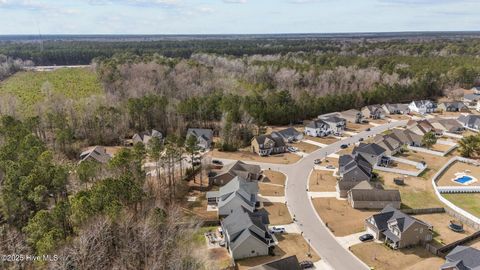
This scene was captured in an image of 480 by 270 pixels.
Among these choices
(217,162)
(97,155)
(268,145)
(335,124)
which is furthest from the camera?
(335,124)

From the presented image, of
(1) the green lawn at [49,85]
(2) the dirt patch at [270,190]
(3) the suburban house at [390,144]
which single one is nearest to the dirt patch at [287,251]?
(2) the dirt patch at [270,190]

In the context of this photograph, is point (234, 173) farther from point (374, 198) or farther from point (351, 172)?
point (374, 198)

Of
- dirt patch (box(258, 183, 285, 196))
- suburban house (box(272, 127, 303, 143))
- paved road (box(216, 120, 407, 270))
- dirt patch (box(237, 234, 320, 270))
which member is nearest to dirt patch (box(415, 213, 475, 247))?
paved road (box(216, 120, 407, 270))

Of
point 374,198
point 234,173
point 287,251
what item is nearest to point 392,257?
point 287,251

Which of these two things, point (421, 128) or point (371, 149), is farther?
point (421, 128)

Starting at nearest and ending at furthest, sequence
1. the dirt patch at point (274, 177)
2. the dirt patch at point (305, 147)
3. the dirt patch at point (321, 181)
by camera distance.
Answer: the dirt patch at point (321, 181) → the dirt patch at point (274, 177) → the dirt patch at point (305, 147)

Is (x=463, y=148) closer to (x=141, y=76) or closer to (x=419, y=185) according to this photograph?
(x=419, y=185)

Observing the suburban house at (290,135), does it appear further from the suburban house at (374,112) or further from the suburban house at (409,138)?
the suburban house at (374,112)
